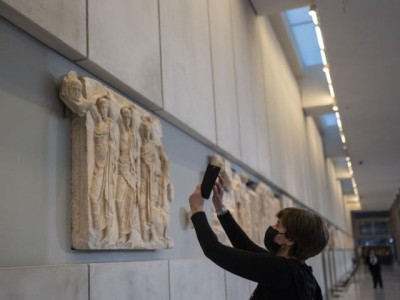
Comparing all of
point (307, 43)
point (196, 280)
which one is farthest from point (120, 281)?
point (307, 43)

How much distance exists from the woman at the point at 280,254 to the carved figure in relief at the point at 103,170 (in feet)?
3.84

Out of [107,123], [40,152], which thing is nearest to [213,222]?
[107,123]

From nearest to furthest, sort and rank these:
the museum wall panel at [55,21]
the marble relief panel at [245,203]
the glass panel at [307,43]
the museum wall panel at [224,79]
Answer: the museum wall panel at [55,21]
the marble relief panel at [245,203]
the museum wall panel at [224,79]
the glass panel at [307,43]

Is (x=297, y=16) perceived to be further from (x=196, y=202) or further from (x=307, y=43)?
(x=196, y=202)

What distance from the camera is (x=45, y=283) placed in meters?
3.24

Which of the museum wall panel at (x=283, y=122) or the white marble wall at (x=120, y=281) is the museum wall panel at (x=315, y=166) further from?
the white marble wall at (x=120, y=281)

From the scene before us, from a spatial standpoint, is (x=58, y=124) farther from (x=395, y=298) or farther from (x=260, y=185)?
(x=395, y=298)

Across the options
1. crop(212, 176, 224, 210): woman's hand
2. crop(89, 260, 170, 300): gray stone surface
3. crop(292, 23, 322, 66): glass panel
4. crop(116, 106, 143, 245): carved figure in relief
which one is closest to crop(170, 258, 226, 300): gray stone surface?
crop(89, 260, 170, 300): gray stone surface

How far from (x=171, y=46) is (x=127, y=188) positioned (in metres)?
2.19

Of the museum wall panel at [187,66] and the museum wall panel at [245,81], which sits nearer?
the museum wall panel at [187,66]

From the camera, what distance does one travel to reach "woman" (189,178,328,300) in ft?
8.79

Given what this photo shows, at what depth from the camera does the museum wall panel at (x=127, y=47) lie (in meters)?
4.20

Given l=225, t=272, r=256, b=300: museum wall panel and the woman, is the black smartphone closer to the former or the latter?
the woman

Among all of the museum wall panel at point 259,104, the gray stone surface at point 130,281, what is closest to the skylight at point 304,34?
the museum wall panel at point 259,104
